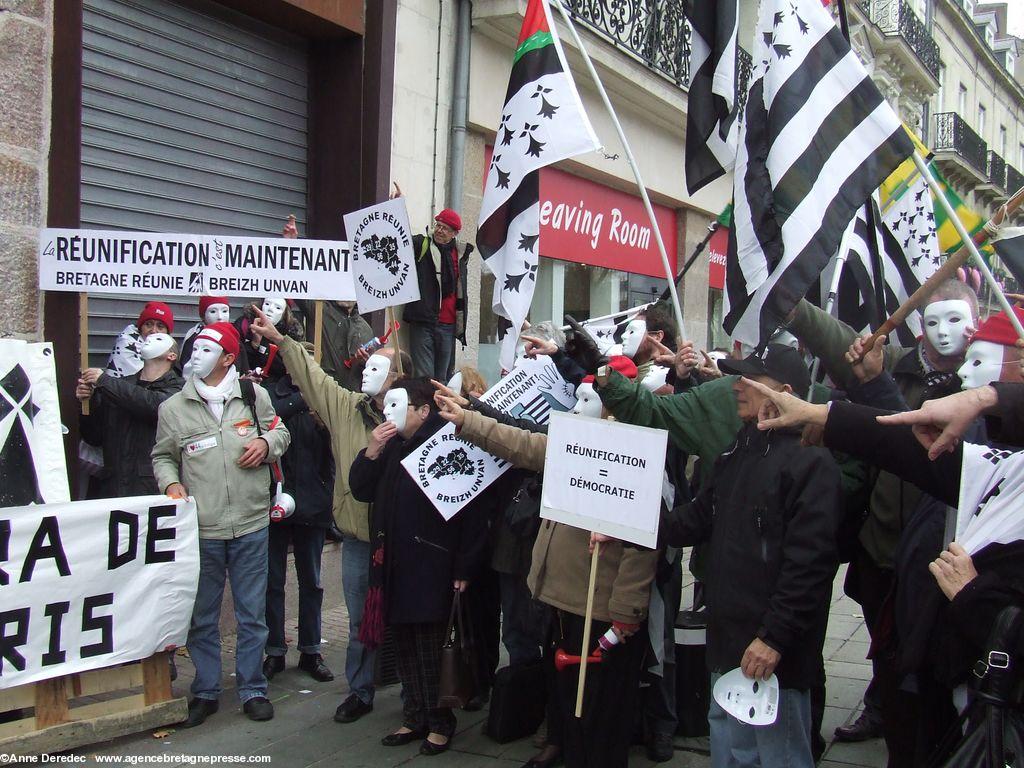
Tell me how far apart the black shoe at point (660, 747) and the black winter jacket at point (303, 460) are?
7.52ft

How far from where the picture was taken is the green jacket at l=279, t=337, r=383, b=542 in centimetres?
525

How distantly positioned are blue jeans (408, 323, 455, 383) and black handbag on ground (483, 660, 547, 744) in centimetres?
374

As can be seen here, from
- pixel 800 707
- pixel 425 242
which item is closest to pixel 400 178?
pixel 425 242

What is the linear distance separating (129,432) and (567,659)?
2.91 m

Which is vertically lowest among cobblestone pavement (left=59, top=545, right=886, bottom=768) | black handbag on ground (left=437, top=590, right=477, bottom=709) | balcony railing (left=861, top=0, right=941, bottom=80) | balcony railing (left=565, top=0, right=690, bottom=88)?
cobblestone pavement (left=59, top=545, right=886, bottom=768)

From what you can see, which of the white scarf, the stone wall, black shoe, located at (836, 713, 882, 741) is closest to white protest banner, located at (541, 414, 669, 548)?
black shoe, located at (836, 713, 882, 741)

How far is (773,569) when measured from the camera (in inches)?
136

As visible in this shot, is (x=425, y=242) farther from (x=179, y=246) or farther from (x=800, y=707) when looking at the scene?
(x=800, y=707)

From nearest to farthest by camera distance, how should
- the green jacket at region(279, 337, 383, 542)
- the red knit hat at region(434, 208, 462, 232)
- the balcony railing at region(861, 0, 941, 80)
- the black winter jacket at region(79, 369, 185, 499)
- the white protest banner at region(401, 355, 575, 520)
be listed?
1. the white protest banner at region(401, 355, 575, 520)
2. the green jacket at region(279, 337, 383, 542)
3. the black winter jacket at region(79, 369, 185, 499)
4. the red knit hat at region(434, 208, 462, 232)
5. the balcony railing at region(861, 0, 941, 80)

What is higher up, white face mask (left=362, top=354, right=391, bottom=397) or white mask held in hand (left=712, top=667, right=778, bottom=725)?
white face mask (left=362, top=354, right=391, bottom=397)

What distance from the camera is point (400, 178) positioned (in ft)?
28.0

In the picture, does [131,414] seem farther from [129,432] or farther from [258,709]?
[258,709]

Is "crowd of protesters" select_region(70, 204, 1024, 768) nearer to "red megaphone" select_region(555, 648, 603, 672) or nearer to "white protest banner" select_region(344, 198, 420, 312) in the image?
"red megaphone" select_region(555, 648, 603, 672)

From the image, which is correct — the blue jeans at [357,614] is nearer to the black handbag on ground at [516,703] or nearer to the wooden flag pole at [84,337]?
the black handbag on ground at [516,703]
